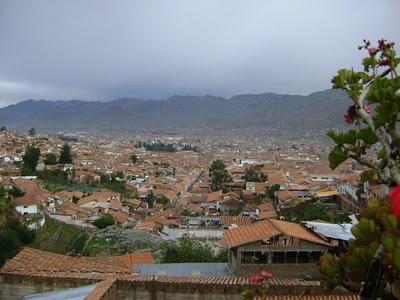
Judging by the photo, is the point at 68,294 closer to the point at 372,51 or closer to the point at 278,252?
the point at 278,252

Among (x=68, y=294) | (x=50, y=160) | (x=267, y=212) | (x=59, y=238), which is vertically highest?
(x=68, y=294)

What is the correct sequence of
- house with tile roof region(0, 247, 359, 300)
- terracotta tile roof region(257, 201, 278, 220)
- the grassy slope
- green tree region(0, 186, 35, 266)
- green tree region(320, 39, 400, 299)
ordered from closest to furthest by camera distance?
green tree region(320, 39, 400, 299) → house with tile roof region(0, 247, 359, 300) → green tree region(0, 186, 35, 266) → the grassy slope → terracotta tile roof region(257, 201, 278, 220)

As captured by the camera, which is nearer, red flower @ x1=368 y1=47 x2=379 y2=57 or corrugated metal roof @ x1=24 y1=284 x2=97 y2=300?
red flower @ x1=368 y1=47 x2=379 y2=57

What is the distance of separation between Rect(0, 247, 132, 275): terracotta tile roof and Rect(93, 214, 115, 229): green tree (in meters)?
21.8

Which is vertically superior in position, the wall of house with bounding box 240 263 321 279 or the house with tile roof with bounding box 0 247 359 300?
the house with tile roof with bounding box 0 247 359 300

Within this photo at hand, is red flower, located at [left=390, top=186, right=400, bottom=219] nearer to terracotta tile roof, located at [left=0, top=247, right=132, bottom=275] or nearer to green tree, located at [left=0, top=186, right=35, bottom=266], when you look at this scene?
terracotta tile roof, located at [left=0, top=247, right=132, bottom=275]

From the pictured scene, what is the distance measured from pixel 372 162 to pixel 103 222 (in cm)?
2958

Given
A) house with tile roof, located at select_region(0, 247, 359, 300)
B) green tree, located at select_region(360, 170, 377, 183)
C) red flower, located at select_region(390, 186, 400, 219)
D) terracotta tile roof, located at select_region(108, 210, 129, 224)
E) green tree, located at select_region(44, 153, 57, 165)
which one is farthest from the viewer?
green tree, located at select_region(44, 153, 57, 165)

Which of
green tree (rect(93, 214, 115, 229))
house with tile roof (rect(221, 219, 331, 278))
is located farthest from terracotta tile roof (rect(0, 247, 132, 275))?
green tree (rect(93, 214, 115, 229))

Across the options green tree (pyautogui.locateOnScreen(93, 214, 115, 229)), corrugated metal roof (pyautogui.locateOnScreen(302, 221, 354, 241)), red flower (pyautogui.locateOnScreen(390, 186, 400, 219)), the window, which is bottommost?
green tree (pyautogui.locateOnScreen(93, 214, 115, 229))

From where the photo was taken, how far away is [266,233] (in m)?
11.5

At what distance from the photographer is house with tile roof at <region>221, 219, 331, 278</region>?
36.0 feet

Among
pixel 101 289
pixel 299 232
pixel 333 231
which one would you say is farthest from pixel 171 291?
pixel 333 231

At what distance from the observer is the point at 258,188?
46469mm
